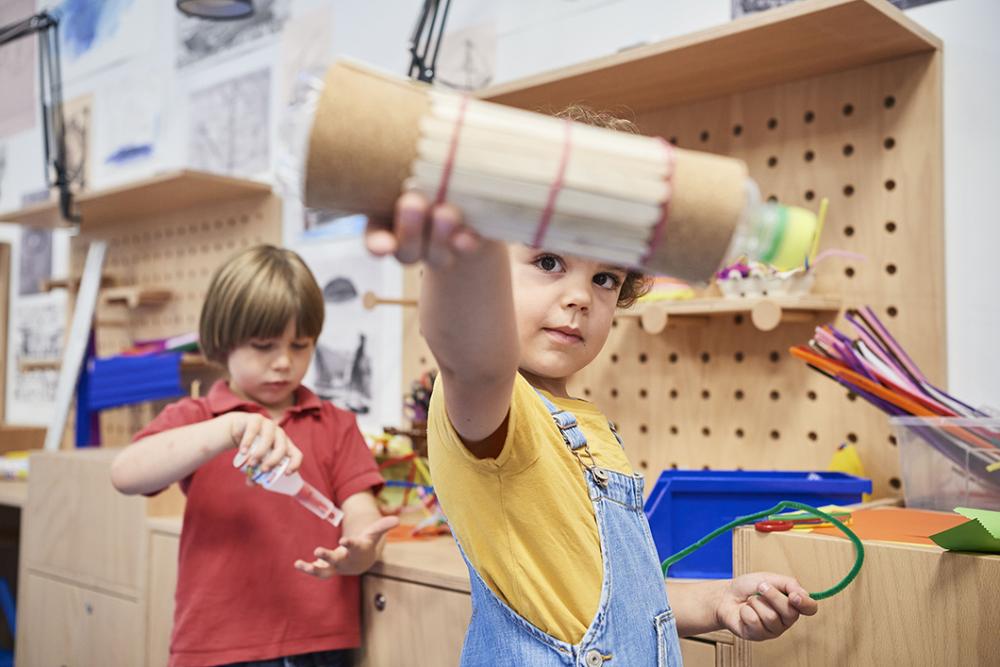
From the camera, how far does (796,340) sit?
4.34 feet

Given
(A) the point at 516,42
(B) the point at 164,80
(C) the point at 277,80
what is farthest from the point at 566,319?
(B) the point at 164,80

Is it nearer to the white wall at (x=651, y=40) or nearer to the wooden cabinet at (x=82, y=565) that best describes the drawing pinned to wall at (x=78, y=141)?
the white wall at (x=651, y=40)

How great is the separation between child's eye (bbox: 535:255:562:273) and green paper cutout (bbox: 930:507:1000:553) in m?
0.40

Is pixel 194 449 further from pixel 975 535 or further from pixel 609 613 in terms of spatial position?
pixel 975 535

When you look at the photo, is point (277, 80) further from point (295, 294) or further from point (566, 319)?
point (566, 319)

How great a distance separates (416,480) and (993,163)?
37.2 inches

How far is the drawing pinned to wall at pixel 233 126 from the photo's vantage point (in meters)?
2.20

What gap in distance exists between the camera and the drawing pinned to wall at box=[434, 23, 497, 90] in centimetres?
174

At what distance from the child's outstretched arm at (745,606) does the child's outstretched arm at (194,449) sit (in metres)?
0.46

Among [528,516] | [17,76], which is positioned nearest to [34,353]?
[17,76]

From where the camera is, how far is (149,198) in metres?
2.21

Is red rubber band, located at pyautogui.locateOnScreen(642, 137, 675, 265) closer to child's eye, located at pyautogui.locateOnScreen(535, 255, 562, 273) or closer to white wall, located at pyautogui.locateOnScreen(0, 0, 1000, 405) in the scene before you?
child's eye, located at pyautogui.locateOnScreen(535, 255, 562, 273)

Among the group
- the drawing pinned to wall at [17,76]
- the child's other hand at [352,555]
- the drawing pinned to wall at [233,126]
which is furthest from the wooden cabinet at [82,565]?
the drawing pinned to wall at [17,76]

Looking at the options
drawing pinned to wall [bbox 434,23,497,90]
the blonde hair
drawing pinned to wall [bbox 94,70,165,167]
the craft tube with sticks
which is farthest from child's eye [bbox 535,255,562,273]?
drawing pinned to wall [bbox 94,70,165,167]
